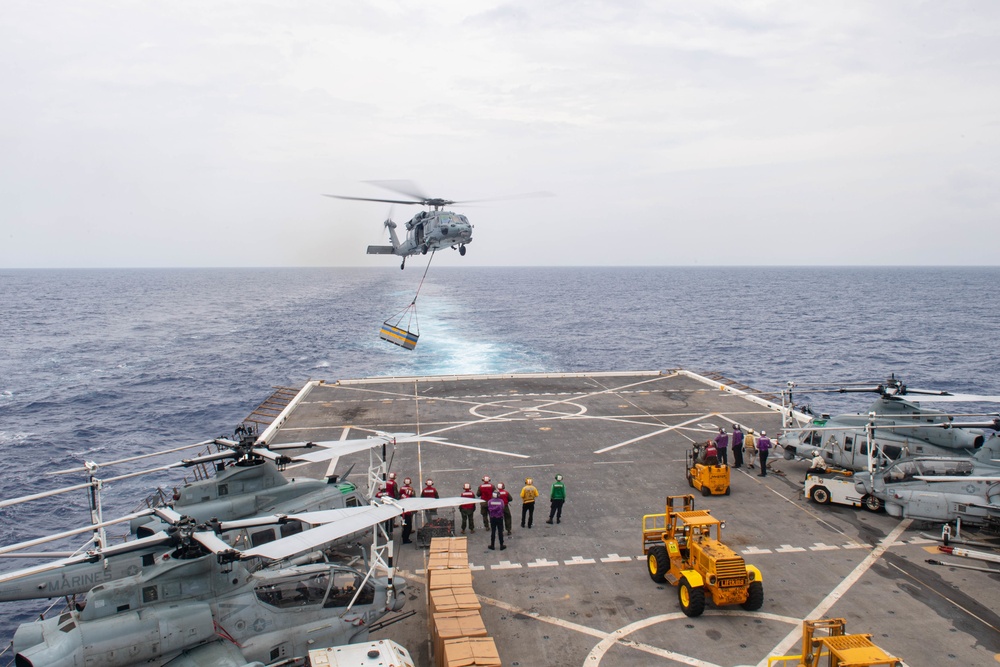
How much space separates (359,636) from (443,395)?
2342 cm

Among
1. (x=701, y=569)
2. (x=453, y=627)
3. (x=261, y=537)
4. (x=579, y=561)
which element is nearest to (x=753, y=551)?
(x=701, y=569)

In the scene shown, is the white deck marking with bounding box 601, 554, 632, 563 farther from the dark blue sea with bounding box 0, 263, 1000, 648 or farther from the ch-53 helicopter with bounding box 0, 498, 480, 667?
the dark blue sea with bounding box 0, 263, 1000, 648

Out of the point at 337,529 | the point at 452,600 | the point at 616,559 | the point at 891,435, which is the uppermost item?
the point at 337,529

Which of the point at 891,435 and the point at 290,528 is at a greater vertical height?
the point at 891,435

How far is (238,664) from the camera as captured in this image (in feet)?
35.1

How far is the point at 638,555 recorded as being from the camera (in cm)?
1672

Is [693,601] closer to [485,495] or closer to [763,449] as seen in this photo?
[485,495]

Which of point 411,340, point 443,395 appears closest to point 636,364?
point 443,395

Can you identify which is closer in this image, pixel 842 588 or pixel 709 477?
pixel 842 588

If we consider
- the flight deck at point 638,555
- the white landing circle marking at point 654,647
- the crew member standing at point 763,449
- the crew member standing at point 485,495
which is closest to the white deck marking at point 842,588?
the flight deck at point 638,555

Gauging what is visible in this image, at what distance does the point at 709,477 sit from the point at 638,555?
201 inches

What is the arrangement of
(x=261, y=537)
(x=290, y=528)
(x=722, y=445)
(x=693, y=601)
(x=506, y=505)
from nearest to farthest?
1. (x=693, y=601)
2. (x=261, y=537)
3. (x=290, y=528)
4. (x=506, y=505)
5. (x=722, y=445)

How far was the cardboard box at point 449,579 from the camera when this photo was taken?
501 inches

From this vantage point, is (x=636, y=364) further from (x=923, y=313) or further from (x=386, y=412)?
(x=923, y=313)
